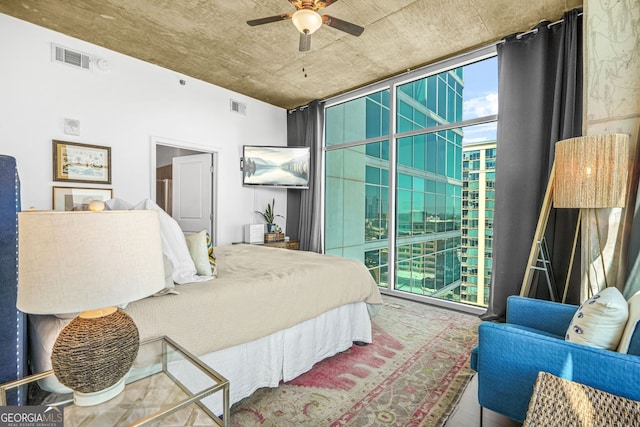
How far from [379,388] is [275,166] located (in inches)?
142

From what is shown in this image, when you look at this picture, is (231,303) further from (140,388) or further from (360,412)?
(360,412)

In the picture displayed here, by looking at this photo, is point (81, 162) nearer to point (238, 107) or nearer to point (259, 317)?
point (238, 107)

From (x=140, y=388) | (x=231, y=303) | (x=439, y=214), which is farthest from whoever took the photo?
(x=439, y=214)

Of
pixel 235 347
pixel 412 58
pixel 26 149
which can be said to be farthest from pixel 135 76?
pixel 235 347

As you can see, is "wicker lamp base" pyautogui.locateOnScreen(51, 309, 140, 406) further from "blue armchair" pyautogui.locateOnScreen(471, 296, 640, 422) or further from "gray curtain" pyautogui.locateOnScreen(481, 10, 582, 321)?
"gray curtain" pyautogui.locateOnScreen(481, 10, 582, 321)

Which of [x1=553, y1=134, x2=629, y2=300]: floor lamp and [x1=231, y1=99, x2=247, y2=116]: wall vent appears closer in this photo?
[x1=553, y1=134, x2=629, y2=300]: floor lamp

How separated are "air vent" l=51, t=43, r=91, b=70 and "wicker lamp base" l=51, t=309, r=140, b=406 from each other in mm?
3382

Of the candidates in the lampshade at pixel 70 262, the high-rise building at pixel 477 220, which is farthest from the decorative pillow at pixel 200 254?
the high-rise building at pixel 477 220

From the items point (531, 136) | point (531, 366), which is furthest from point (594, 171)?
point (531, 366)

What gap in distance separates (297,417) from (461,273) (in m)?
2.83

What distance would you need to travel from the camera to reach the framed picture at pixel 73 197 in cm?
306

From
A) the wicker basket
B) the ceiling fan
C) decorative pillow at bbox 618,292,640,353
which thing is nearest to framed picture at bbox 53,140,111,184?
the ceiling fan

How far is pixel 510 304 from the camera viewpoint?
1927 millimetres

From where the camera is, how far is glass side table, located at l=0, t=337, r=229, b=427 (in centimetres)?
97
